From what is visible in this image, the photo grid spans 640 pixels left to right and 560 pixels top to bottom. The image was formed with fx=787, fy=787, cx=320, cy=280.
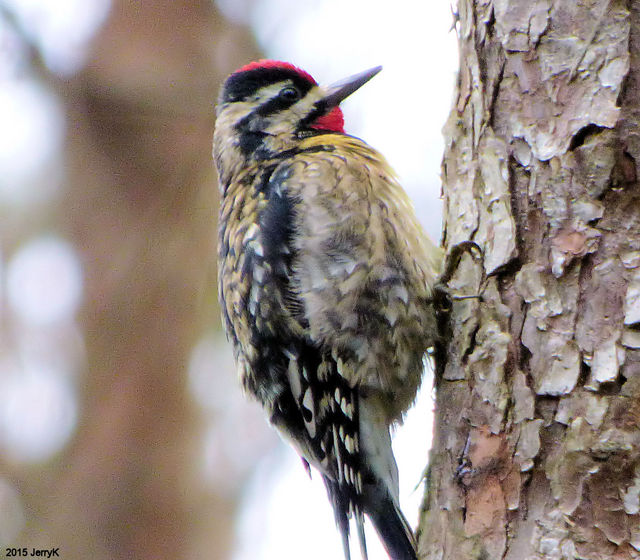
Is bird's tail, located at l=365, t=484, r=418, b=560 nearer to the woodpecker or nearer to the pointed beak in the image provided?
the woodpecker

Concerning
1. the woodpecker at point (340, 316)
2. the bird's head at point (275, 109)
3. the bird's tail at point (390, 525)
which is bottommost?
the bird's tail at point (390, 525)

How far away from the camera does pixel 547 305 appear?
2145 mm

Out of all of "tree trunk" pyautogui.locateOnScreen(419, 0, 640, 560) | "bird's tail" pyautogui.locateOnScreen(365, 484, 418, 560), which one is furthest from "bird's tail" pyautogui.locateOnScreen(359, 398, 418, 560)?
"tree trunk" pyautogui.locateOnScreen(419, 0, 640, 560)

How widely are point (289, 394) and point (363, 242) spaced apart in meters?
0.63

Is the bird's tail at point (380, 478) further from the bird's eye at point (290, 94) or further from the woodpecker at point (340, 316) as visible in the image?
the bird's eye at point (290, 94)

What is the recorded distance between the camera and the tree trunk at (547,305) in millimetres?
1945

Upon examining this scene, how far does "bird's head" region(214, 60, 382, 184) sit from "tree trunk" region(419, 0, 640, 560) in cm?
110

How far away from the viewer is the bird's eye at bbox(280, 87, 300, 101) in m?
3.53

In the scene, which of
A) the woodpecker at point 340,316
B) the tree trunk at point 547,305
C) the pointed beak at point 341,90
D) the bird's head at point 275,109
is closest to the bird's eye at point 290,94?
the bird's head at point 275,109

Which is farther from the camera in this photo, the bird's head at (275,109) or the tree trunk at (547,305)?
the bird's head at (275,109)

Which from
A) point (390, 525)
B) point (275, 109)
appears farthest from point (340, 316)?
point (275, 109)

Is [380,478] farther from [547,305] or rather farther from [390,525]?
[547,305]

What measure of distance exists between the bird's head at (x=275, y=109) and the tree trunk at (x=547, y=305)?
1102 mm

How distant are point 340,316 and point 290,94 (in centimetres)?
127
